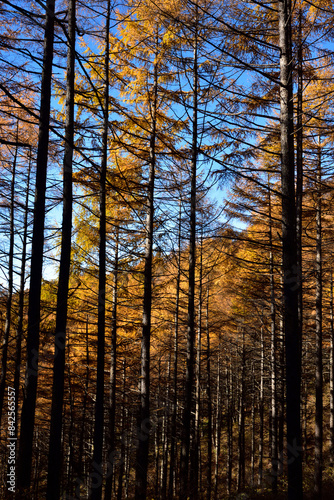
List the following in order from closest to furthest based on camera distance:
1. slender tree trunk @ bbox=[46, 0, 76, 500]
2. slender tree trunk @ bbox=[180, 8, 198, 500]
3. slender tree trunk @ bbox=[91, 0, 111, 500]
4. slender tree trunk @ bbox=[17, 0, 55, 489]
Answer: slender tree trunk @ bbox=[46, 0, 76, 500], slender tree trunk @ bbox=[17, 0, 55, 489], slender tree trunk @ bbox=[91, 0, 111, 500], slender tree trunk @ bbox=[180, 8, 198, 500]

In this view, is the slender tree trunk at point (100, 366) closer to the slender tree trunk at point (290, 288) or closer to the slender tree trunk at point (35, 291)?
A: the slender tree trunk at point (35, 291)

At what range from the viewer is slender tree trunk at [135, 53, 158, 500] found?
766 centimetres

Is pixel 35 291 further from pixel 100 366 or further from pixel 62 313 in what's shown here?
pixel 100 366

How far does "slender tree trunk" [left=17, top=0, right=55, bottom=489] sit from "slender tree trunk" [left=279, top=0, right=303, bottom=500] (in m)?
3.71

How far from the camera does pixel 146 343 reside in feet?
27.4

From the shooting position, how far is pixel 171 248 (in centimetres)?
923

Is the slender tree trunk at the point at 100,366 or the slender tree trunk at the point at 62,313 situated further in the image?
the slender tree trunk at the point at 100,366

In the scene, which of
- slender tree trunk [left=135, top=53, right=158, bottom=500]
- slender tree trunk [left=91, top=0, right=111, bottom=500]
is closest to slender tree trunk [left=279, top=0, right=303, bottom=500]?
slender tree trunk [left=91, top=0, right=111, bottom=500]

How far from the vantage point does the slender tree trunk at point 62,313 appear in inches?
223

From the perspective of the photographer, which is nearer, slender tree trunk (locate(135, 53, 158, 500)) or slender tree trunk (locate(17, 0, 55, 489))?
slender tree trunk (locate(17, 0, 55, 489))

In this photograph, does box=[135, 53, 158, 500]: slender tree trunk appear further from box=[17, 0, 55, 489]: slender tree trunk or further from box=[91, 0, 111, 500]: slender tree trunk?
box=[17, 0, 55, 489]: slender tree trunk

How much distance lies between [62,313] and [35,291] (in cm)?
61

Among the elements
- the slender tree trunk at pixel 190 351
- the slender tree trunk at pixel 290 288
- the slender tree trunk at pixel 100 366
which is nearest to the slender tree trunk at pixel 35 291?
the slender tree trunk at pixel 100 366

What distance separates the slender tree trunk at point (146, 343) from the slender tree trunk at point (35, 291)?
2565 mm
